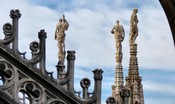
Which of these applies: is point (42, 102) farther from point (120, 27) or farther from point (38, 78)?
point (120, 27)

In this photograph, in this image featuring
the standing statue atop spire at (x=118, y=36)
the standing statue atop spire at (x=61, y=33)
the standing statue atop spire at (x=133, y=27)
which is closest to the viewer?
the standing statue atop spire at (x=61, y=33)

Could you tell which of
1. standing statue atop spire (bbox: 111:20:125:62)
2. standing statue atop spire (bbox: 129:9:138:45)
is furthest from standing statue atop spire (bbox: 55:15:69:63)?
standing statue atop spire (bbox: 129:9:138:45)

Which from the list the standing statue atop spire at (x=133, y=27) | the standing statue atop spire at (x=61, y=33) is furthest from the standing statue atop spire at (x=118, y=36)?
the standing statue atop spire at (x=61, y=33)

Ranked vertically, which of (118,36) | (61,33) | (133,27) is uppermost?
(133,27)

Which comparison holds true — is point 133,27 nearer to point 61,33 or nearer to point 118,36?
point 118,36

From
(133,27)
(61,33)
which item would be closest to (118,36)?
(133,27)

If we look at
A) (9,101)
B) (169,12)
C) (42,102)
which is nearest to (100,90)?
(42,102)

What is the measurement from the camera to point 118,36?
27484 mm

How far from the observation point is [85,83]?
7211mm

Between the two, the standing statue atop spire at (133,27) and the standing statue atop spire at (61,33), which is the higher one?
the standing statue atop spire at (133,27)

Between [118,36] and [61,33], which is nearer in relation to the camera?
[61,33]

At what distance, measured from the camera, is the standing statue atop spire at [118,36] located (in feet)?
90.3

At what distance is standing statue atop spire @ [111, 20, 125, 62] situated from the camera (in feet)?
90.3

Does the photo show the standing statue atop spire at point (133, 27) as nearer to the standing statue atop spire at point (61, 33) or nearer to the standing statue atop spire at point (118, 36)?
the standing statue atop spire at point (118, 36)
